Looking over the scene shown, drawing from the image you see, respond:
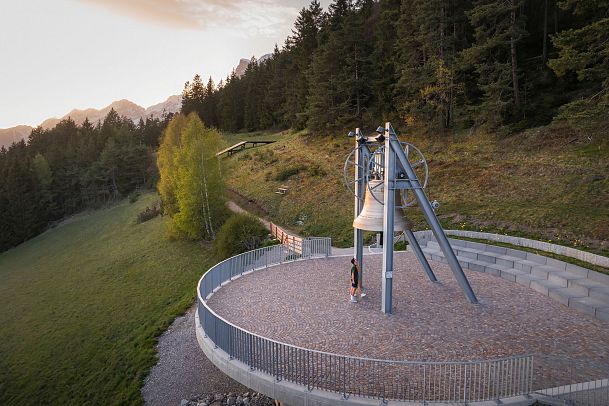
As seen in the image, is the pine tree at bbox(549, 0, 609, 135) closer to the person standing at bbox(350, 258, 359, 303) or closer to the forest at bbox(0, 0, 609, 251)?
the forest at bbox(0, 0, 609, 251)

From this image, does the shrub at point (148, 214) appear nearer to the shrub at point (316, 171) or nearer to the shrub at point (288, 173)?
the shrub at point (288, 173)

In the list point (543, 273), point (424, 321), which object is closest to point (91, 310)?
point (424, 321)

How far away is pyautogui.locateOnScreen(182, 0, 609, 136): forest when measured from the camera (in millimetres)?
24156

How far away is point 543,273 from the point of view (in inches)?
658

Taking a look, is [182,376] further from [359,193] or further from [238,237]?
[238,237]

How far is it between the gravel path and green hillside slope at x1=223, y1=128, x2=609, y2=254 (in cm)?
1406

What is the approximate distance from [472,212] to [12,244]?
2519 inches

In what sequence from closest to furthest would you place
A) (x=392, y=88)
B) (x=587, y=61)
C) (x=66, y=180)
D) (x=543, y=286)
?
1. (x=543, y=286)
2. (x=587, y=61)
3. (x=392, y=88)
4. (x=66, y=180)

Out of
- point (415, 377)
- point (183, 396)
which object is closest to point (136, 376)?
point (183, 396)

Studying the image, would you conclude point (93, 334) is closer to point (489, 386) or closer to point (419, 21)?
point (489, 386)

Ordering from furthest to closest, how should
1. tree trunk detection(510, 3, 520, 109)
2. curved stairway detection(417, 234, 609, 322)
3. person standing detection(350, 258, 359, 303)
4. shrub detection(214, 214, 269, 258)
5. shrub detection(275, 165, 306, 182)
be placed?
1. shrub detection(275, 165, 306, 182)
2. tree trunk detection(510, 3, 520, 109)
3. shrub detection(214, 214, 269, 258)
4. person standing detection(350, 258, 359, 303)
5. curved stairway detection(417, 234, 609, 322)

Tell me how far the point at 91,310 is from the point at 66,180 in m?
59.5

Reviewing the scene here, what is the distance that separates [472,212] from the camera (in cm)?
2647

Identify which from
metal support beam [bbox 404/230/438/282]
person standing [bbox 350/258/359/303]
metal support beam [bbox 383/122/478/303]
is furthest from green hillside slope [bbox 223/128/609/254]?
person standing [bbox 350/258/359/303]
